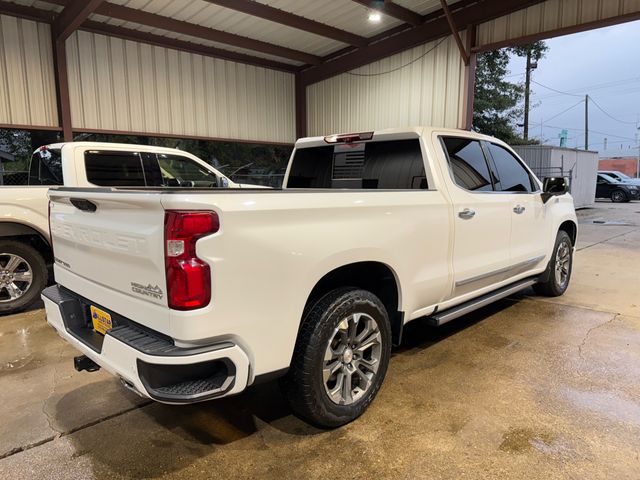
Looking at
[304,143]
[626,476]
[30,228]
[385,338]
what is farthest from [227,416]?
[30,228]

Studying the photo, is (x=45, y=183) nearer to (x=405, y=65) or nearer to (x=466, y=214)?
(x=466, y=214)

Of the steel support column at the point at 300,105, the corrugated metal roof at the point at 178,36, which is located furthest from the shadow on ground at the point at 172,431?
the steel support column at the point at 300,105

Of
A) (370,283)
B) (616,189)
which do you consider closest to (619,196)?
(616,189)

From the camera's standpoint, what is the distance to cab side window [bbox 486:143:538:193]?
13.5 ft

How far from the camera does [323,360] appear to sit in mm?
2428

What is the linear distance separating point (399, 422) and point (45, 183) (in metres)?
5.19

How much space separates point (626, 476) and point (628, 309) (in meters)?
3.33

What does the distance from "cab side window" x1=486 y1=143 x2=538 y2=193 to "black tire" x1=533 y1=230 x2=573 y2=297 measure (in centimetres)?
90

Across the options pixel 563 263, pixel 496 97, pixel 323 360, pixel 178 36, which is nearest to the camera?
pixel 323 360

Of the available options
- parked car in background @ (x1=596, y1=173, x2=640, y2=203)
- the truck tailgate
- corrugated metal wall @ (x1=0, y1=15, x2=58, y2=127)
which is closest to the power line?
corrugated metal wall @ (x1=0, y1=15, x2=58, y2=127)

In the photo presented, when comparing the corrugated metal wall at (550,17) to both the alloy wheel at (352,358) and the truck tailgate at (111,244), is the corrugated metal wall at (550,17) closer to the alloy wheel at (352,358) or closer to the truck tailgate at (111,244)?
the alloy wheel at (352,358)

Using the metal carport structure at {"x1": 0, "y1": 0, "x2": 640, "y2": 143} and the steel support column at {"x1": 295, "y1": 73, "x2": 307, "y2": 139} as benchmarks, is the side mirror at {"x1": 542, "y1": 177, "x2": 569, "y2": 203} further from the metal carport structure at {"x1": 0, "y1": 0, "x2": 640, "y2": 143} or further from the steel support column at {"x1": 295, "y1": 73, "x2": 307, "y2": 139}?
the steel support column at {"x1": 295, "y1": 73, "x2": 307, "y2": 139}

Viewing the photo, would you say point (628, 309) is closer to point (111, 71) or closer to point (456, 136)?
point (456, 136)

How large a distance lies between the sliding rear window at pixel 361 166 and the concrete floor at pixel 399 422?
1.45 meters
